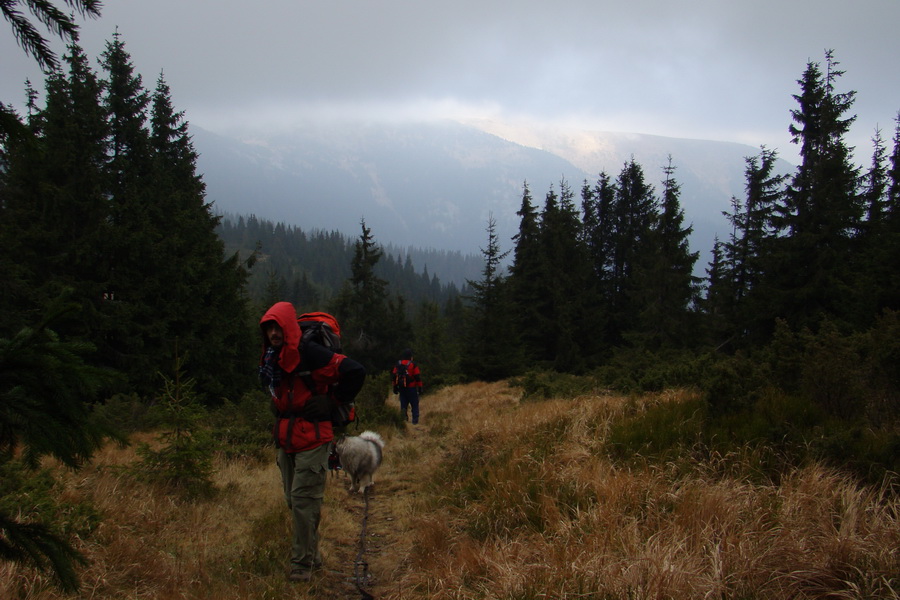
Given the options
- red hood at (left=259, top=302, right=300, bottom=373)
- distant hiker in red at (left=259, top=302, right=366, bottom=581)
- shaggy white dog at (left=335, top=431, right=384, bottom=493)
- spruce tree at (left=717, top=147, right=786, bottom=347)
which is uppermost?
spruce tree at (left=717, top=147, right=786, bottom=347)

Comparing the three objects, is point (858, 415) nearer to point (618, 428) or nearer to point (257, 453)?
point (618, 428)

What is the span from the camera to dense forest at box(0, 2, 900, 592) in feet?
12.4

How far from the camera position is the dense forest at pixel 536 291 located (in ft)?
12.4

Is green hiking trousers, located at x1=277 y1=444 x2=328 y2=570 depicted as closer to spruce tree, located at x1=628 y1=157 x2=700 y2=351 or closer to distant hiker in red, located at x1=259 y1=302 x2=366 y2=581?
distant hiker in red, located at x1=259 y1=302 x2=366 y2=581

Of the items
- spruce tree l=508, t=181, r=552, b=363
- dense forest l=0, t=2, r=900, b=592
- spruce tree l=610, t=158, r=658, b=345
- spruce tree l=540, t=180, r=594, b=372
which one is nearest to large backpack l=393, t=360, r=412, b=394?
dense forest l=0, t=2, r=900, b=592

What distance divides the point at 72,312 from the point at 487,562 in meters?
3.20

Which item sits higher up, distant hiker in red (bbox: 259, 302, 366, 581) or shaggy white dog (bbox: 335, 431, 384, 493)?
distant hiker in red (bbox: 259, 302, 366, 581)

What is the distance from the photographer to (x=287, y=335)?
3.93m

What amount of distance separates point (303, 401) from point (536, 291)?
2794 cm

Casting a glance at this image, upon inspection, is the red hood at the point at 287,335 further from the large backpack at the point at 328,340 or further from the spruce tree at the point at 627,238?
the spruce tree at the point at 627,238

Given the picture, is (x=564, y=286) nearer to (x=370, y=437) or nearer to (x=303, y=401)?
(x=370, y=437)

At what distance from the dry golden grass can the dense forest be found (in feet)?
4.07

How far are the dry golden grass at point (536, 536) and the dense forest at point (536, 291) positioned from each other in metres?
1.24

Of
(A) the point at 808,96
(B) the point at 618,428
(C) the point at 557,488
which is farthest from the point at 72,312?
(A) the point at 808,96
